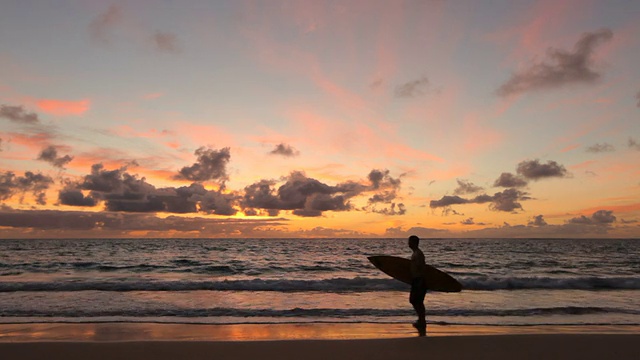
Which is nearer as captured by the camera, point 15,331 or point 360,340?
point 360,340

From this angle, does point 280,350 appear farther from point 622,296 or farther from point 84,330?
point 622,296

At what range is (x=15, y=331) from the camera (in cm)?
1123

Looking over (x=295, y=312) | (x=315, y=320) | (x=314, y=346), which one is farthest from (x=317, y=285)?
(x=314, y=346)

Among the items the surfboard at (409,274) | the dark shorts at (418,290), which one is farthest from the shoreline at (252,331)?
the surfboard at (409,274)

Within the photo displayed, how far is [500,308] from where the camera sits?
1566 centimetres

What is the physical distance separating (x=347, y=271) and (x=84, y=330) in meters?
25.2

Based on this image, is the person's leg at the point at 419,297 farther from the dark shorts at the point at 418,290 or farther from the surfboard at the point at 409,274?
the surfboard at the point at 409,274

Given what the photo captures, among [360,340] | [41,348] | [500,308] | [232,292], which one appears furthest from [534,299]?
[41,348]

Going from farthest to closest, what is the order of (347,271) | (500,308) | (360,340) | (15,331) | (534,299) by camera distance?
(347,271)
(534,299)
(500,308)
(15,331)
(360,340)

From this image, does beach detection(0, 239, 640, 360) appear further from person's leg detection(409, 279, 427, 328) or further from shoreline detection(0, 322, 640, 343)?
person's leg detection(409, 279, 427, 328)

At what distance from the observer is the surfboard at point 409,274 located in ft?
41.3

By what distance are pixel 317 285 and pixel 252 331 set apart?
12.2 m

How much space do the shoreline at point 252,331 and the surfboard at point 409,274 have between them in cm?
111

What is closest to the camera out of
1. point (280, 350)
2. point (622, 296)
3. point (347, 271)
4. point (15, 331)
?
point (280, 350)
